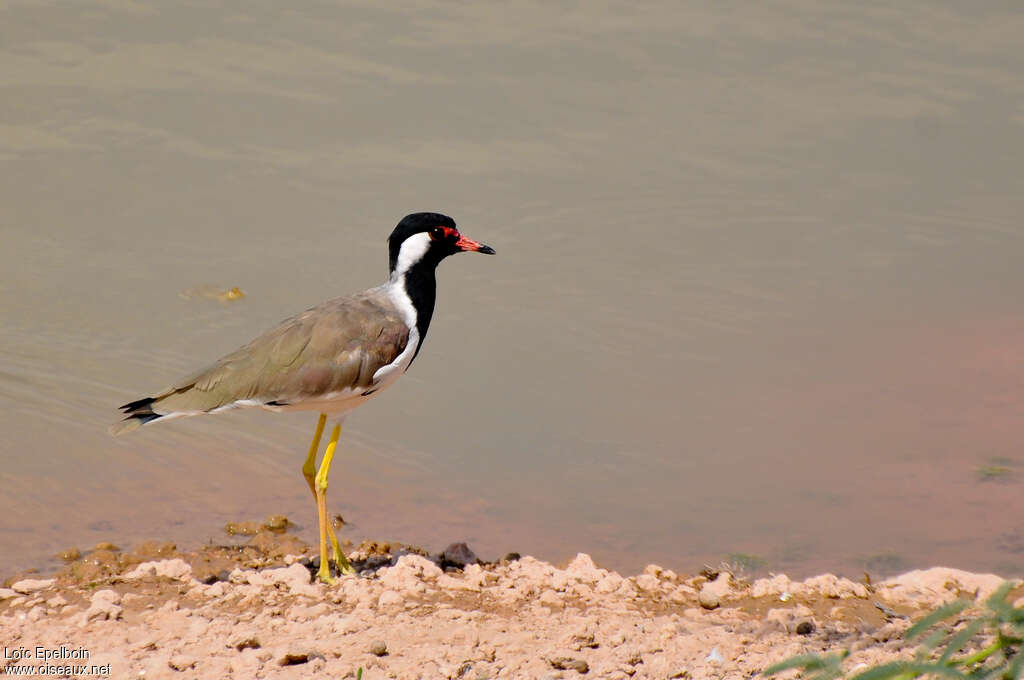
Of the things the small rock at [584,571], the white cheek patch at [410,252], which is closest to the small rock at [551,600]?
the small rock at [584,571]

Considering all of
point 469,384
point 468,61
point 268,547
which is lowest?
point 268,547

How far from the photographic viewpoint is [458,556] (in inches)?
248

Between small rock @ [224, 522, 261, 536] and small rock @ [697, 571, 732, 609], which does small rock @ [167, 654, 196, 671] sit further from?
small rock @ [697, 571, 732, 609]

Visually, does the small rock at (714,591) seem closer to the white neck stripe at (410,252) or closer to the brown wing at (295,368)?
the brown wing at (295,368)

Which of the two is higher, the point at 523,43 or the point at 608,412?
the point at 523,43

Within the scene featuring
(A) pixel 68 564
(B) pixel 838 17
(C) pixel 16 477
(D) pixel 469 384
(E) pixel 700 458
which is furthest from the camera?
(B) pixel 838 17

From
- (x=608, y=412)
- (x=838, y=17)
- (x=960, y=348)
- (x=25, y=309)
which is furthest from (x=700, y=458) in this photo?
(x=838, y=17)

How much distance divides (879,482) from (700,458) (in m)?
1.03

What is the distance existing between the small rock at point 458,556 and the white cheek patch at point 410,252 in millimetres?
1456

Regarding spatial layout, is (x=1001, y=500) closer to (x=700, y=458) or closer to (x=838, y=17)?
(x=700, y=458)

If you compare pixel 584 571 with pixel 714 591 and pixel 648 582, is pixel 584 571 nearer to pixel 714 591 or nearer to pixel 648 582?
pixel 648 582

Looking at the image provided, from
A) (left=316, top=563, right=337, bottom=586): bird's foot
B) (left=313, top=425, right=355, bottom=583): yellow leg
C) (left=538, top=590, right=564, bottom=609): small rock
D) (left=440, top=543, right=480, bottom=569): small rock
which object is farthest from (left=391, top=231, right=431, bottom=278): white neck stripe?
(left=538, top=590, right=564, bottom=609): small rock

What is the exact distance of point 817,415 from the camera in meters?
8.16

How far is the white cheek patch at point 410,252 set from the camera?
6754mm
